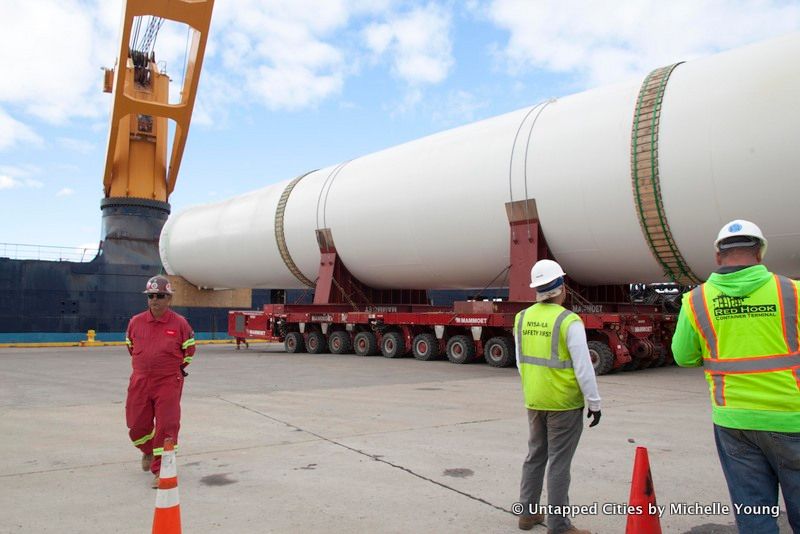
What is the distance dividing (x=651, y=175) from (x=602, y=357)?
324cm

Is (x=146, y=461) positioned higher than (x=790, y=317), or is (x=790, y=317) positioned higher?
(x=790, y=317)

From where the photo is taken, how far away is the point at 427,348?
14031 mm

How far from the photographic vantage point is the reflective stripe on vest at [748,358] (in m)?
2.57

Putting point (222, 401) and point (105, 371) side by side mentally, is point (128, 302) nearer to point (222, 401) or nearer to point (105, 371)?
point (105, 371)

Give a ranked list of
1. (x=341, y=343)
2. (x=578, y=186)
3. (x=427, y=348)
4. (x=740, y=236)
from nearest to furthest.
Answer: (x=740, y=236) < (x=578, y=186) < (x=427, y=348) < (x=341, y=343)

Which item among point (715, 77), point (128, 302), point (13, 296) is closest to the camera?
point (715, 77)

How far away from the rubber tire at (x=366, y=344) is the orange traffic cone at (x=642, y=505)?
12.5m

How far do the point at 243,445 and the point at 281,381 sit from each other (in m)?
4.92

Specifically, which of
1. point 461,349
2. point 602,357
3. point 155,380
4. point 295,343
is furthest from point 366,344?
point 155,380

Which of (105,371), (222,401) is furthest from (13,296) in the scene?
(222,401)

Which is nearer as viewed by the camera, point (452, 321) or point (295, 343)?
point (452, 321)

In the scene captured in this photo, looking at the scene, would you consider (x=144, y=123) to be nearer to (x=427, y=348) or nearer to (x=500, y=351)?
(x=427, y=348)

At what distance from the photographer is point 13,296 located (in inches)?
832

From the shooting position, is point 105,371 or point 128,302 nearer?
point 105,371
